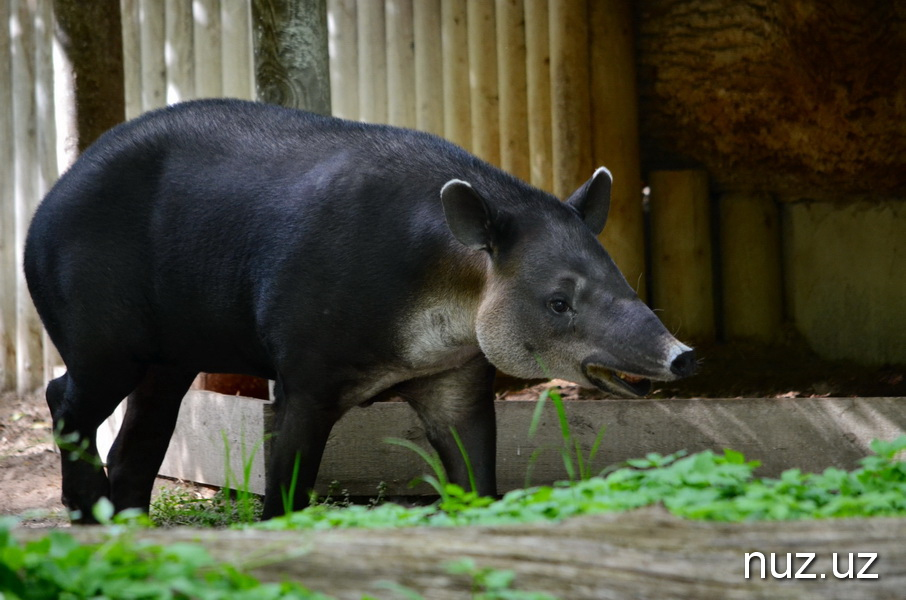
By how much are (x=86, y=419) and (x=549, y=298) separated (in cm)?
243

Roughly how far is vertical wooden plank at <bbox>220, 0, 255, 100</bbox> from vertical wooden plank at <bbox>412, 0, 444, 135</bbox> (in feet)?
4.28

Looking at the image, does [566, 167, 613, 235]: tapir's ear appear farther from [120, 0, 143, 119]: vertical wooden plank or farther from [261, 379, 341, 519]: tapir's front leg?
[120, 0, 143, 119]: vertical wooden plank

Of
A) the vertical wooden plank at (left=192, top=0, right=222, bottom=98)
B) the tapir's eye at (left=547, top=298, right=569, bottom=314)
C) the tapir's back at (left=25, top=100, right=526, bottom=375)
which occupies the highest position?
the vertical wooden plank at (left=192, top=0, right=222, bottom=98)

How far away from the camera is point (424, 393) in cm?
567

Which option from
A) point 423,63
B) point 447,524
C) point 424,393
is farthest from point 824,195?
point 447,524

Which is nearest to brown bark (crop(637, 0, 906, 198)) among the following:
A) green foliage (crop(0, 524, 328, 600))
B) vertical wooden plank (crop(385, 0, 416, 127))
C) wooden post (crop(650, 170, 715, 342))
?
wooden post (crop(650, 170, 715, 342))

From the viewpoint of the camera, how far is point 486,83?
881 cm

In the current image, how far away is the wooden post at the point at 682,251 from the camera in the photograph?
9078 mm

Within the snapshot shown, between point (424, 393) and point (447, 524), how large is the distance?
2.40 m

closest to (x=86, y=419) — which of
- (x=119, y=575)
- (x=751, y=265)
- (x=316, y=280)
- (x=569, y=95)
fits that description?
(x=316, y=280)

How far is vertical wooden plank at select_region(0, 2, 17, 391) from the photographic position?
10.4 meters

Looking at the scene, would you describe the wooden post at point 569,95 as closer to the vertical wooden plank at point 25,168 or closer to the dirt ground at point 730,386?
the dirt ground at point 730,386

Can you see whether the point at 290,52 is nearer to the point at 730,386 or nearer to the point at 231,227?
the point at 231,227

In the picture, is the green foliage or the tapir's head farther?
the tapir's head
